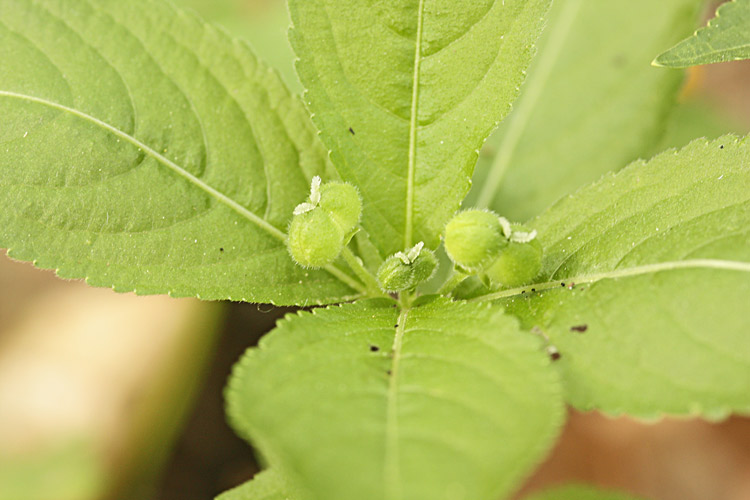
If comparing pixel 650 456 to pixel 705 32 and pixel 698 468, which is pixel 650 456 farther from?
pixel 705 32

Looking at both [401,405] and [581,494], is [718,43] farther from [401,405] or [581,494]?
[581,494]

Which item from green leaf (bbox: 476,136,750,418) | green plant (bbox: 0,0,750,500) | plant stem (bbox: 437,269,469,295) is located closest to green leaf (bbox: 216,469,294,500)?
green plant (bbox: 0,0,750,500)

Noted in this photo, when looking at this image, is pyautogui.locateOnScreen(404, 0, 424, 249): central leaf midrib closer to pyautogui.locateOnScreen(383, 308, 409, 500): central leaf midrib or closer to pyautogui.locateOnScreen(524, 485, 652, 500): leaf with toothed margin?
pyautogui.locateOnScreen(383, 308, 409, 500): central leaf midrib

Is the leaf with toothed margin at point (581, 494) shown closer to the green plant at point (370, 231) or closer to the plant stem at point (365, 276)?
the green plant at point (370, 231)

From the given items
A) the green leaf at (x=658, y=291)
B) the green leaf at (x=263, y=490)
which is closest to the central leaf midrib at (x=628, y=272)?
the green leaf at (x=658, y=291)

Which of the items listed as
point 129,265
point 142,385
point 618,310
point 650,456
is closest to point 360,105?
point 129,265

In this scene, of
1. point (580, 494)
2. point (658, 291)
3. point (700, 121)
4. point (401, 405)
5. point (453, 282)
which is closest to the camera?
point (401, 405)

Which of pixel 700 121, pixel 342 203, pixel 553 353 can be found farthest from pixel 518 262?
pixel 700 121
